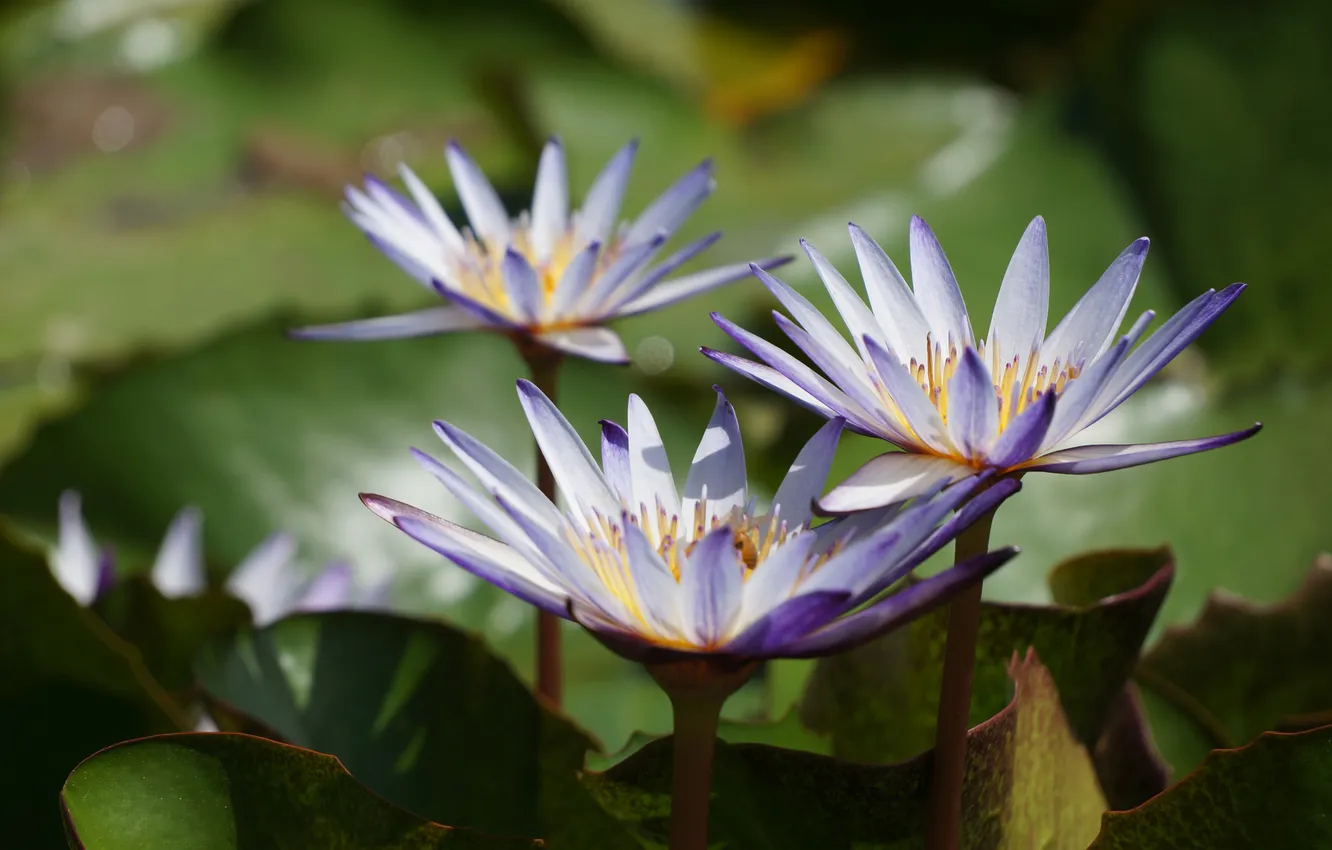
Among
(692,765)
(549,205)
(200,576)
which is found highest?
(549,205)

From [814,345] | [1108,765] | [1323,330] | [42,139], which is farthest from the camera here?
[42,139]

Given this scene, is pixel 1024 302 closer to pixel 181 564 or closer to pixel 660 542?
pixel 660 542

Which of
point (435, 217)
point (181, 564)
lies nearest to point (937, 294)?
point (435, 217)

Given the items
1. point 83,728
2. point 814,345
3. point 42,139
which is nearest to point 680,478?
point 83,728

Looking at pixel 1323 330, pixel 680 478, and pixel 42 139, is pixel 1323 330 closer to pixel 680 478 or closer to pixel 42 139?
pixel 680 478

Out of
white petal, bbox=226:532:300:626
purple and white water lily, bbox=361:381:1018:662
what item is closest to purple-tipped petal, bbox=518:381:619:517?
purple and white water lily, bbox=361:381:1018:662

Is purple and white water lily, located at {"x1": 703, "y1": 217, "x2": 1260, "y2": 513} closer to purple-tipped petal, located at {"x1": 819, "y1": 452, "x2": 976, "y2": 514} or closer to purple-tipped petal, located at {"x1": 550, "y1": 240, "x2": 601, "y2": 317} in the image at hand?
purple-tipped petal, located at {"x1": 819, "y1": 452, "x2": 976, "y2": 514}
